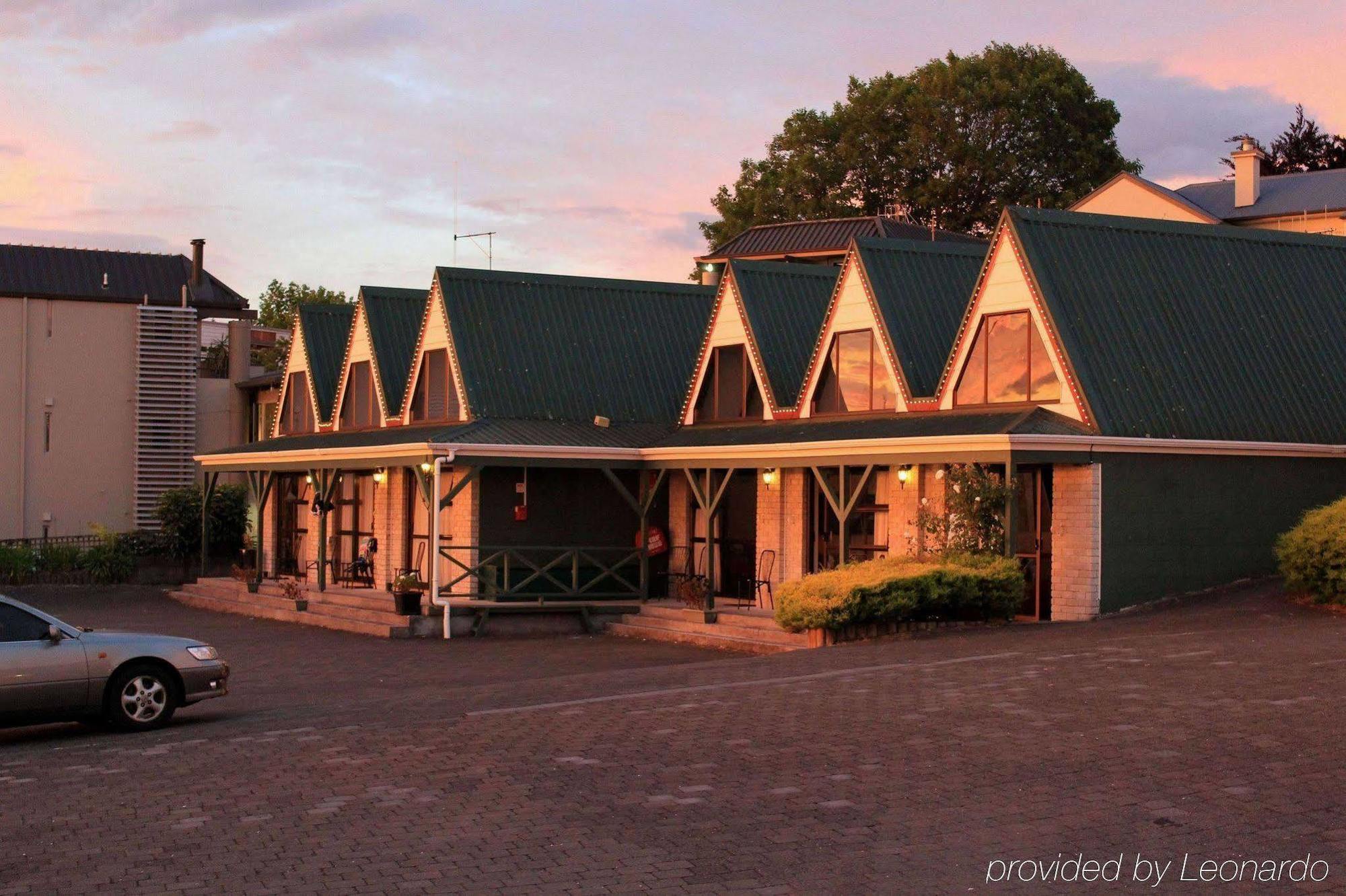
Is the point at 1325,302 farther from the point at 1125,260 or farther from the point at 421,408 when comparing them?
the point at 421,408

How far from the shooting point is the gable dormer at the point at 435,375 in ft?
102

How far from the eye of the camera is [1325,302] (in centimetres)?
2598

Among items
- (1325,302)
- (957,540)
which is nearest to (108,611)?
(957,540)

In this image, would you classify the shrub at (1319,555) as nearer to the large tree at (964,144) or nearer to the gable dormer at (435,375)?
the gable dormer at (435,375)

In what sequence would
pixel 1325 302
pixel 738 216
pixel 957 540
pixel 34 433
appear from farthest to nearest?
pixel 738 216 → pixel 34 433 → pixel 1325 302 → pixel 957 540

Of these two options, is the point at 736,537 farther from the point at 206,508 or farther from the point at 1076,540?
the point at 206,508

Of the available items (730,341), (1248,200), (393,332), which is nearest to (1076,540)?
(730,341)

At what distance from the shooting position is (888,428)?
24.4m

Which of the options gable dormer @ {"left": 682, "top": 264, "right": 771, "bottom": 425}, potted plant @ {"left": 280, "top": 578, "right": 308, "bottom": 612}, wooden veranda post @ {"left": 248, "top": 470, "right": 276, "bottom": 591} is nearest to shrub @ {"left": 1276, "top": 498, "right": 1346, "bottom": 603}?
gable dormer @ {"left": 682, "top": 264, "right": 771, "bottom": 425}

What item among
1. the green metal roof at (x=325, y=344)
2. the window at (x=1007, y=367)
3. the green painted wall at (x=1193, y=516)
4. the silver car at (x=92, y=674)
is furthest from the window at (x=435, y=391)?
the silver car at (x=92, y=674)

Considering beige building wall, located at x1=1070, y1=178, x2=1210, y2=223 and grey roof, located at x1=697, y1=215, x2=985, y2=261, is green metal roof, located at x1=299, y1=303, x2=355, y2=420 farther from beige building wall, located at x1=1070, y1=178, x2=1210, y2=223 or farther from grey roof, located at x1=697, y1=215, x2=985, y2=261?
beige building wall, located at x1=1070, y1=178, x2=1210, y2=223

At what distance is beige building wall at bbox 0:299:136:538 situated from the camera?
4300cm

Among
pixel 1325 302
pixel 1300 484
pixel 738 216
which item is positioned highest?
pixel 738 216

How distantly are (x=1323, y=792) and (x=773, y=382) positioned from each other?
19301 mm
